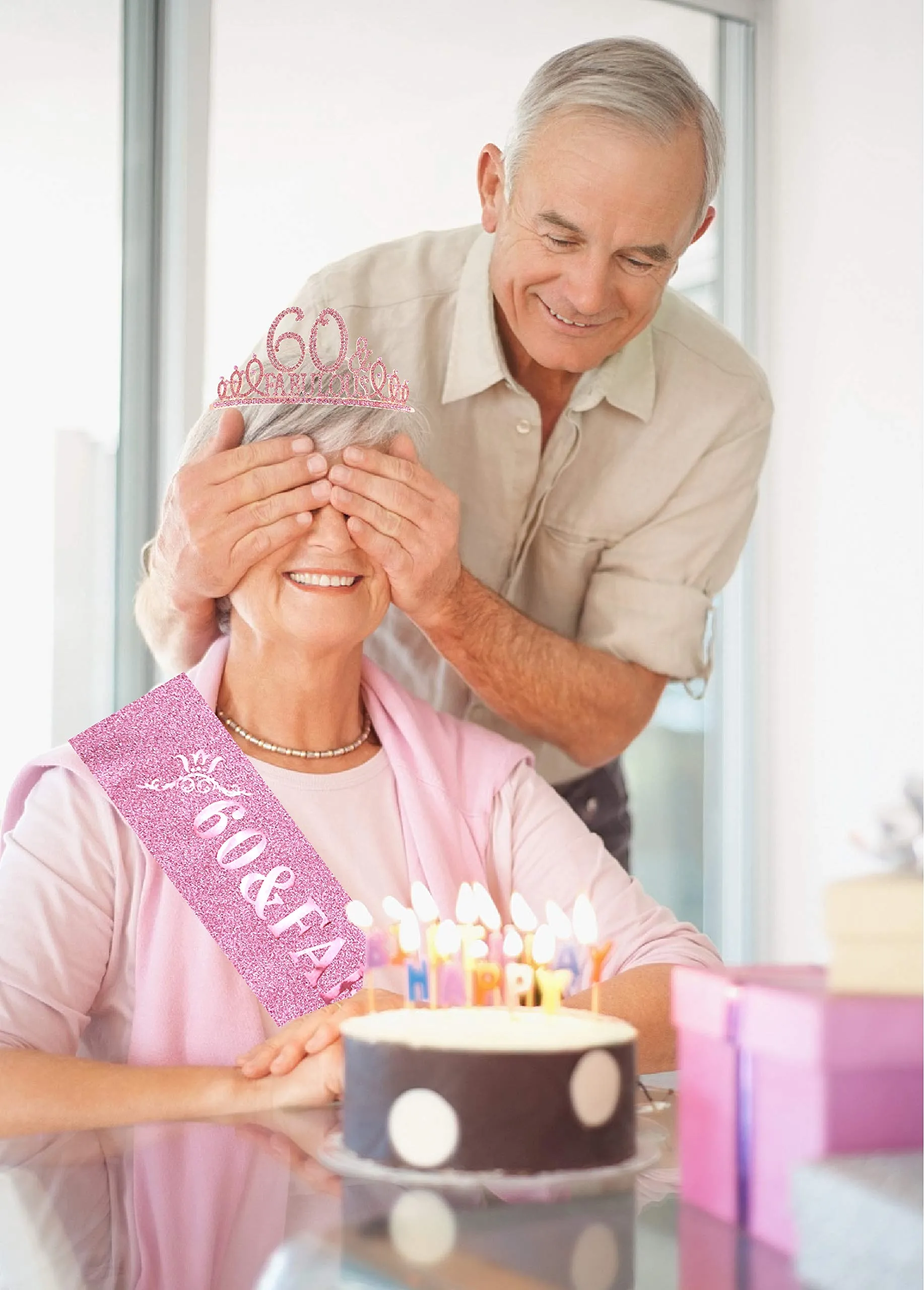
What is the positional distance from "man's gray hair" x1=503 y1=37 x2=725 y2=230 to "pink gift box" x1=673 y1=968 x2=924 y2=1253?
121cm

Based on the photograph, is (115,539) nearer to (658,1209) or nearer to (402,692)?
(402,692)

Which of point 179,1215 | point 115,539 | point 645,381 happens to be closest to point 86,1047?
point 179,1215

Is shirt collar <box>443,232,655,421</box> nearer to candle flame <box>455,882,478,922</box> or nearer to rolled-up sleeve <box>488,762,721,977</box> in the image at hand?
rolled-up sleeve <box>488,762,721,977</box>

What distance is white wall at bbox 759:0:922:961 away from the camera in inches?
124

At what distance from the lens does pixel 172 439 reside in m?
2.68

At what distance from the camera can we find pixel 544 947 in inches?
40.3

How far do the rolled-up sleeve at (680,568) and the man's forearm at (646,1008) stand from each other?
68 centimetres

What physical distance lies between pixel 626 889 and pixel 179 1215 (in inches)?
31.7

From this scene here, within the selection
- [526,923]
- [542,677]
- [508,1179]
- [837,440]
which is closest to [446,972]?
[526,923]

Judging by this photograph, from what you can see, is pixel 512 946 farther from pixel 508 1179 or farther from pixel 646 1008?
pixel 646 1008

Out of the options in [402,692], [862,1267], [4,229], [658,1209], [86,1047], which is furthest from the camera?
[4,229]

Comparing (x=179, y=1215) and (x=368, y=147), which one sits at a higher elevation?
(x=368, y=147)

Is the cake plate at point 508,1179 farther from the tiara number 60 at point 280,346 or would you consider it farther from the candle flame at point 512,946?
the tiara number 60 at point 280,346

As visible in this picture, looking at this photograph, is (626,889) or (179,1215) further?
(626,889)
